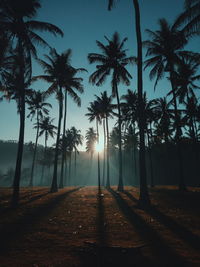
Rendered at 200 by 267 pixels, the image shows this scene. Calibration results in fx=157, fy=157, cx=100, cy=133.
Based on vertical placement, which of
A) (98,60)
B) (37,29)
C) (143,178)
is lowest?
(143,178)

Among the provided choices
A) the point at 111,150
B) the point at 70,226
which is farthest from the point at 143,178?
the point at 111,150

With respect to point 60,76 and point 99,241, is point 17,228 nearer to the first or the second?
point 99,241

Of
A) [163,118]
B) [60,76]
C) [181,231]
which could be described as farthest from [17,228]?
[163,118]

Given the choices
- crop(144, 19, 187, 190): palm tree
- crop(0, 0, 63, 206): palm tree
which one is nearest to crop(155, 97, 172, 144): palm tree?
crop(144, 19, 187, 190): palm tree

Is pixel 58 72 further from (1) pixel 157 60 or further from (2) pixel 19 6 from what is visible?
(1) pixel 157 60

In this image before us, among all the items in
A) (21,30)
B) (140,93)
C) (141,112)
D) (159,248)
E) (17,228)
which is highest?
(21,30)

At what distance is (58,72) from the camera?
19.1 metres

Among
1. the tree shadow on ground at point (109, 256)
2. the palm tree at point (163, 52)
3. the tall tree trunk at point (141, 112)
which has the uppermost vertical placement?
the palm tree at point (163, 52)

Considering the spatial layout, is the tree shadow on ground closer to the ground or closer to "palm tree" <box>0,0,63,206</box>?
the ground

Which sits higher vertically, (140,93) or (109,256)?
(140,93)

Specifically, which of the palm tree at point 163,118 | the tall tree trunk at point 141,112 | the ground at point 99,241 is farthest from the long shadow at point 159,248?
the palm tree at point 163,118

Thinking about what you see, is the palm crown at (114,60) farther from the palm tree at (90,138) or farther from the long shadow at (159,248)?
the palm tree at (90,138)

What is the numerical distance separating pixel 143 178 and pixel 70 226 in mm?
5999

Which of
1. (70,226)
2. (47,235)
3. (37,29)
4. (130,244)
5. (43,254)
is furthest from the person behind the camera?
(37,29)
